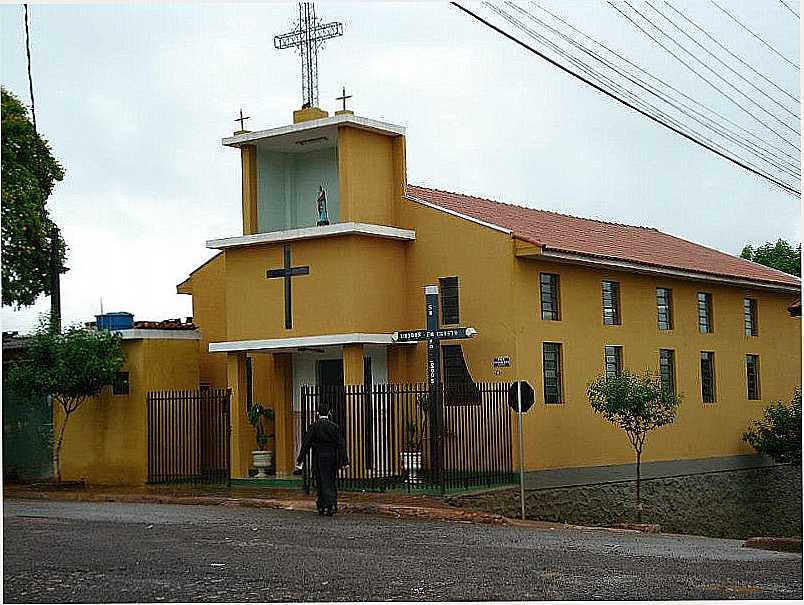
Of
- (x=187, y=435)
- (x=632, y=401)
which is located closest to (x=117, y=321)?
(x=187, y=435)

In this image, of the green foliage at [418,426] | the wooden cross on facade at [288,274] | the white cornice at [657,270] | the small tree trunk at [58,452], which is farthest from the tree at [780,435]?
the small tree trunk at [58,452]

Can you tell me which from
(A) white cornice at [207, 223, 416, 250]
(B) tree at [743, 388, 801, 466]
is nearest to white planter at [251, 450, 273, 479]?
(A) white cornice at [207, 223, 416, 250]

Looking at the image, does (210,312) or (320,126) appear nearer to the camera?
(320,126)

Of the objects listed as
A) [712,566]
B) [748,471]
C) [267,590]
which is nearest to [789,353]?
[748,471]

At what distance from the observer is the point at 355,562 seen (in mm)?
15141

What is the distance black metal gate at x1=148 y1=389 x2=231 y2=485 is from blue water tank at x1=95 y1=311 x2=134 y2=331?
1540 millimetres

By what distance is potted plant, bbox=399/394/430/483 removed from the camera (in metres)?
24.7

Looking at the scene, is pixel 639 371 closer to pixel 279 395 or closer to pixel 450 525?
pixel 279 395

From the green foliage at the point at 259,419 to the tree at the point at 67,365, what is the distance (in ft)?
9.42

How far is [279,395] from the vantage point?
27781 millimetres

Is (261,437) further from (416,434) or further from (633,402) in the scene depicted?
(633,402)

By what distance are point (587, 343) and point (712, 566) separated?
40.5 ft

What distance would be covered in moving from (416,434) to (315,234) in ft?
14.3

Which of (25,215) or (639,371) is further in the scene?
(639,371)
